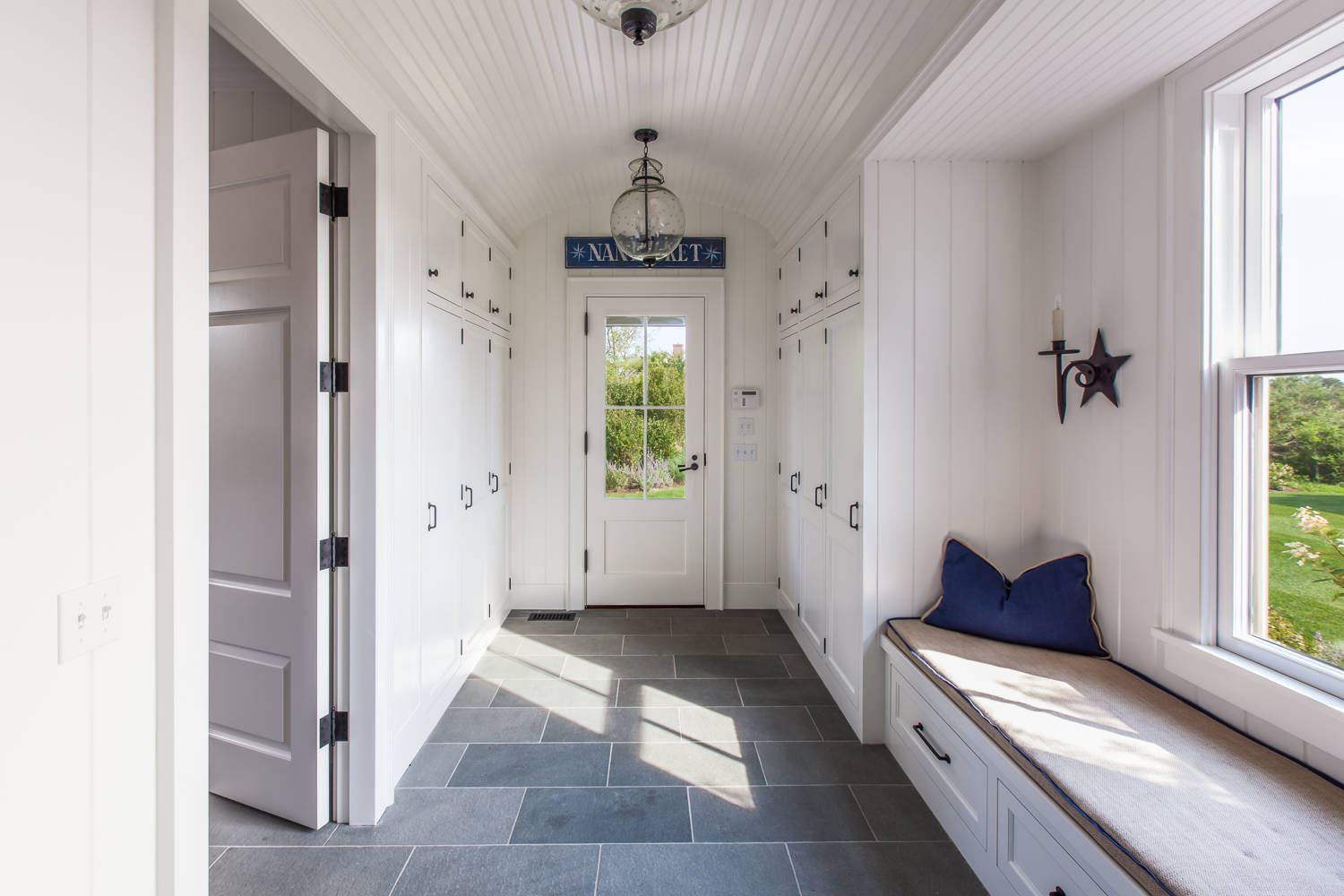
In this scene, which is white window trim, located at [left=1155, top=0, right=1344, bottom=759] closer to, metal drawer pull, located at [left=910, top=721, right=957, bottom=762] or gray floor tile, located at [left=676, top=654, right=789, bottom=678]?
metal drawer pull, located at [left=910, top=721, right=957, bottom=762]

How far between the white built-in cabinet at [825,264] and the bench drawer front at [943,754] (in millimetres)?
1659

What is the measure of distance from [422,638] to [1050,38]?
2894 mm

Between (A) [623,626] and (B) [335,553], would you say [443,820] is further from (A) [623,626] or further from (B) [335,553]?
(A) [623,626]

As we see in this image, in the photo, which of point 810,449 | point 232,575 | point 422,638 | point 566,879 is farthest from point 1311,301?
point 232,575

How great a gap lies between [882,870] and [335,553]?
1986 mm

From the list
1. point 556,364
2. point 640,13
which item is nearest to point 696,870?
point 640,13

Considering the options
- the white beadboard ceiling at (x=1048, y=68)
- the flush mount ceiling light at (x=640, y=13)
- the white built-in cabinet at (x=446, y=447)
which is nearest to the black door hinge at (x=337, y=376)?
the white built-in cabinet at (x=446, y=447)

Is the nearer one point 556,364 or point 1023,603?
point 1023,603

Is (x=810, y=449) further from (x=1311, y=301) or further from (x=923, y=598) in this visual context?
(x=1311, y=301)

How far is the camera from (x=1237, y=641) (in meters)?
1.61

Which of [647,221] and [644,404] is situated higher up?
[647,221]

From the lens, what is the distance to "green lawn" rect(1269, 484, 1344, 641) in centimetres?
143

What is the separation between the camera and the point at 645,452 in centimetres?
421

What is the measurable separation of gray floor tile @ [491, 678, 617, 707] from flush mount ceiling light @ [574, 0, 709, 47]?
2.64m
